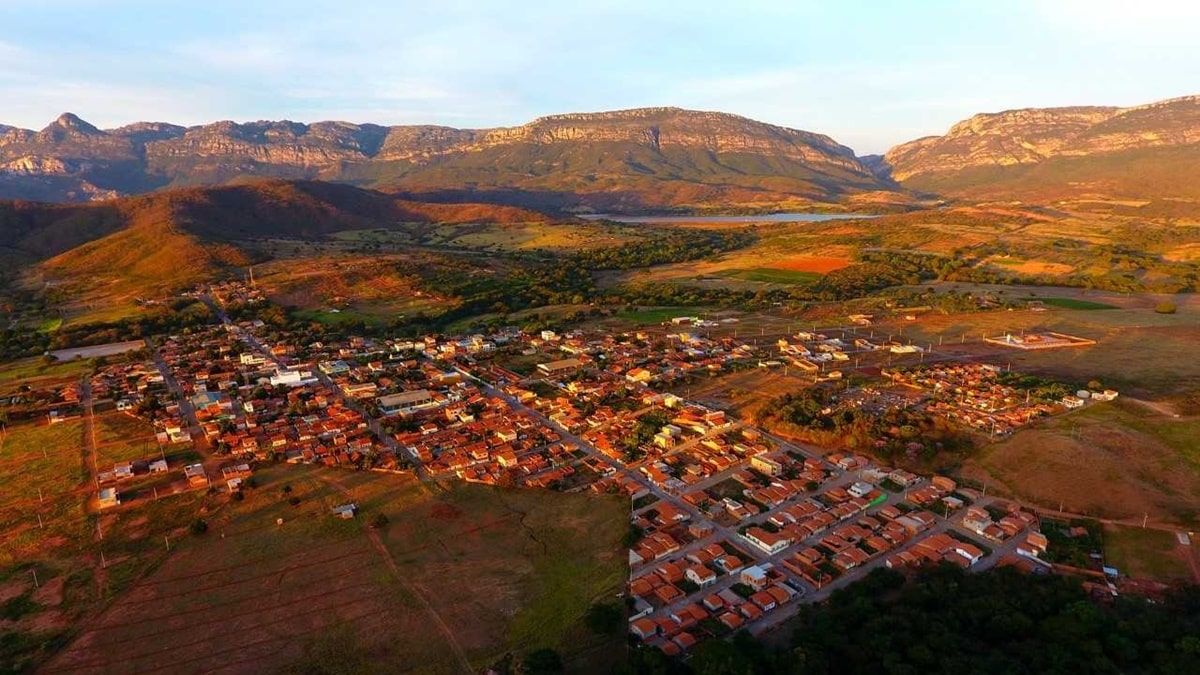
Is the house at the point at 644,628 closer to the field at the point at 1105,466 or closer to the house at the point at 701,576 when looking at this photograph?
the house at the point at 701,576

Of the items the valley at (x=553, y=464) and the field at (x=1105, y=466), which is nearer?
the valley at (x=553, y=464)

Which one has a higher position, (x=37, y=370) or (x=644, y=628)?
(x=644, y=628)

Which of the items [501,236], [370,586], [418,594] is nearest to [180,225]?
[501,236]

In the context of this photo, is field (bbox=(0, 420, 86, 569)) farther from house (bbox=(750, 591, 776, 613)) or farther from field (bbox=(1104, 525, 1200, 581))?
field (bbox=(1104, 525, 1200, 581))

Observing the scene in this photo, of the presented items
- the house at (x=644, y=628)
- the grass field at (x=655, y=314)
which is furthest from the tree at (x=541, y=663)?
the grass field at (x=655, y=314)

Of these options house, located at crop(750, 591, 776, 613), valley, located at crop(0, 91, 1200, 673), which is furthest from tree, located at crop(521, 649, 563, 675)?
house, located at crop(750, 591, 776, 613)

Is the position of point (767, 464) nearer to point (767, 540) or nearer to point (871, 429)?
point (871, 429)

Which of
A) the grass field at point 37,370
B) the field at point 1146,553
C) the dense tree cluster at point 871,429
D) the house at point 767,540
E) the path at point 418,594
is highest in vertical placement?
the dense tree cluster at point 871,429
